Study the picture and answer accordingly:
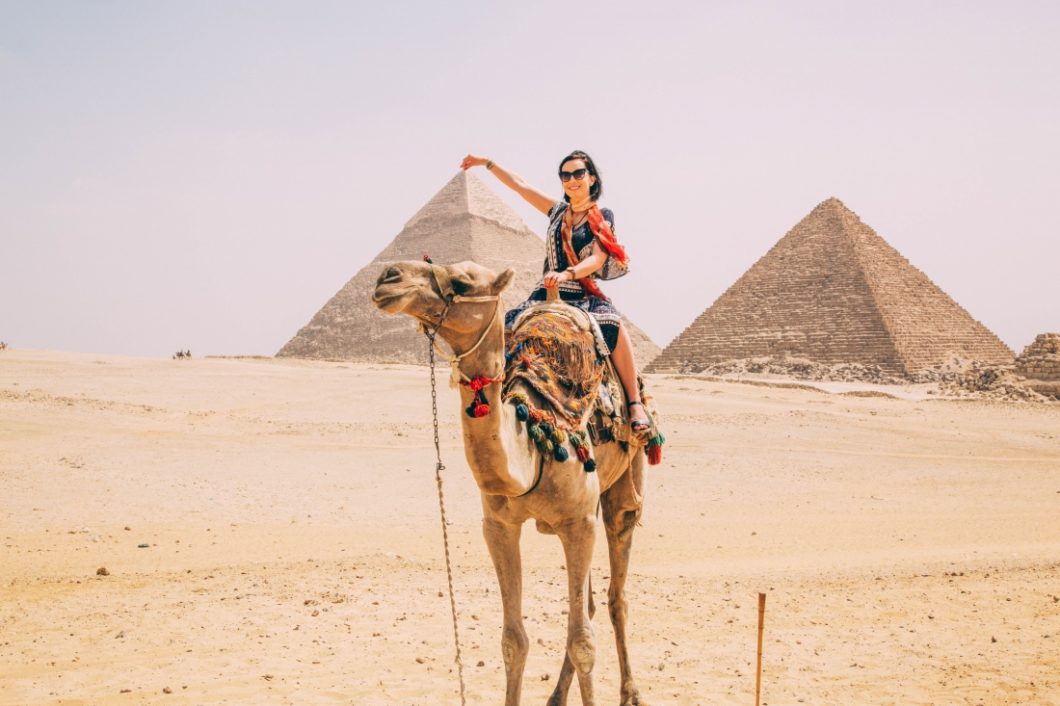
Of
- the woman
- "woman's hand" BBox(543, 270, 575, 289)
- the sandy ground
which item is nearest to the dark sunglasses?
the woman

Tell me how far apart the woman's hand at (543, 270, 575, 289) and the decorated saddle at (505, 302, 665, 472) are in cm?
9

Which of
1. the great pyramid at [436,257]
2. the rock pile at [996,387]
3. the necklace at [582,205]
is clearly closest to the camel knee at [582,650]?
the necklace at [582,205]

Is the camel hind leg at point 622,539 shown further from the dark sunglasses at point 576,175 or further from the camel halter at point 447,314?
the camel halter at point 447,314

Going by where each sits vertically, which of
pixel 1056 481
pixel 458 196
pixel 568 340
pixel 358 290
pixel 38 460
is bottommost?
pixel 1056 481

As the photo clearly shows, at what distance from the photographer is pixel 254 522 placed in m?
10.6

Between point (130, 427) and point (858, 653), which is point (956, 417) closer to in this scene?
point (130, 427)

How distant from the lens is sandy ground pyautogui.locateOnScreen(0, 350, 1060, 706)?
5.49m

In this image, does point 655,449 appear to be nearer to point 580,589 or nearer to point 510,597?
point 580,589

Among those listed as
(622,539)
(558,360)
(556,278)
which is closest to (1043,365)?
(622,539)

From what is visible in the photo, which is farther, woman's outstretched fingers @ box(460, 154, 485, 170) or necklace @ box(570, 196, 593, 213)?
woman's outstretched fingers @ box(460, 154, 485, 170)

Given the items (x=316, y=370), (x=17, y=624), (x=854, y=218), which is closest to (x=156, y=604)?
(x=17, y=624)

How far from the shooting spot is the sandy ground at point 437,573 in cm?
549

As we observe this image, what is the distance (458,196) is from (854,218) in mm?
45443

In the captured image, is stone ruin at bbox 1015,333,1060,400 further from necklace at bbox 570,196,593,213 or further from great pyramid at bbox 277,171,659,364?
great pyramid at bbox 277,171,659,364
